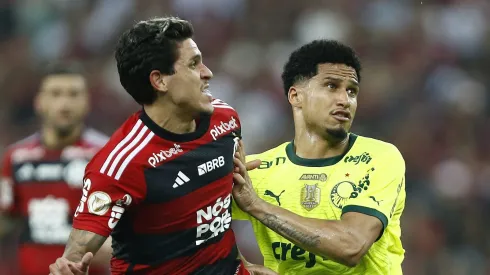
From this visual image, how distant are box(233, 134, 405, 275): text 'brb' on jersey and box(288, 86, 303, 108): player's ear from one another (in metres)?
0.30

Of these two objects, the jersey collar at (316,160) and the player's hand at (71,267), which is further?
the jersey collar at (316,160)

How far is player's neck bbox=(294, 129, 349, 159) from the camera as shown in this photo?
5.39m

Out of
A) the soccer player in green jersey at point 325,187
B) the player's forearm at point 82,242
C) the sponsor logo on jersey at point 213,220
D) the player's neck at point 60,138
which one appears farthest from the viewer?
the player's neck at point 60,138

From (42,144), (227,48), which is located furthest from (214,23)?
(42,144)

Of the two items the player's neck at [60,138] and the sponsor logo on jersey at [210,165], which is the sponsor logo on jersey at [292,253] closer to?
the sponsor logo on jersey at [210,165]

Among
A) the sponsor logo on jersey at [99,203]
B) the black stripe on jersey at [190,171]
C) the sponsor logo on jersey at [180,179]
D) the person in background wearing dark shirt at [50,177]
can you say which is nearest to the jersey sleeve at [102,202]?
the sponsor logo on jersey at [99,203]

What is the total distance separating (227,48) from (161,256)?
7.67 m

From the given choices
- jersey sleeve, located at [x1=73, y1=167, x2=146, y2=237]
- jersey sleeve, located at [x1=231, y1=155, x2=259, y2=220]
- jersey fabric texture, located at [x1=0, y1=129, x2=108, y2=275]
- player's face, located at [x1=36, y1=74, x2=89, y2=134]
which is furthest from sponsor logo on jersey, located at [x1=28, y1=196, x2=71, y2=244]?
jersey sleeve, located at [x1=73, y1=167, x2=146, y2=237]

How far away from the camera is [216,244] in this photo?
15.8 ft

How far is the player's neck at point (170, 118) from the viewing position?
15.5 ft

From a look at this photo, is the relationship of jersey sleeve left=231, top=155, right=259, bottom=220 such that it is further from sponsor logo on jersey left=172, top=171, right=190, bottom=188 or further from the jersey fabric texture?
the jersey fabric texture

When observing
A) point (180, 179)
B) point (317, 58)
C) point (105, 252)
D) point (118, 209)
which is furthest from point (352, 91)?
point (105, 252)

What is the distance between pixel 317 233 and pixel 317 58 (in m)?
1.09

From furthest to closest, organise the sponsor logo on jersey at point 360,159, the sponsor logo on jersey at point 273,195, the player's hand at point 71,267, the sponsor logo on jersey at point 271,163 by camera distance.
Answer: the sponsor logo on jersey at point 271,163
the sponsor logo on jersey at point 273,195
the sponsor logo on jersey at point 360,159
the player's hand at point 71,267
